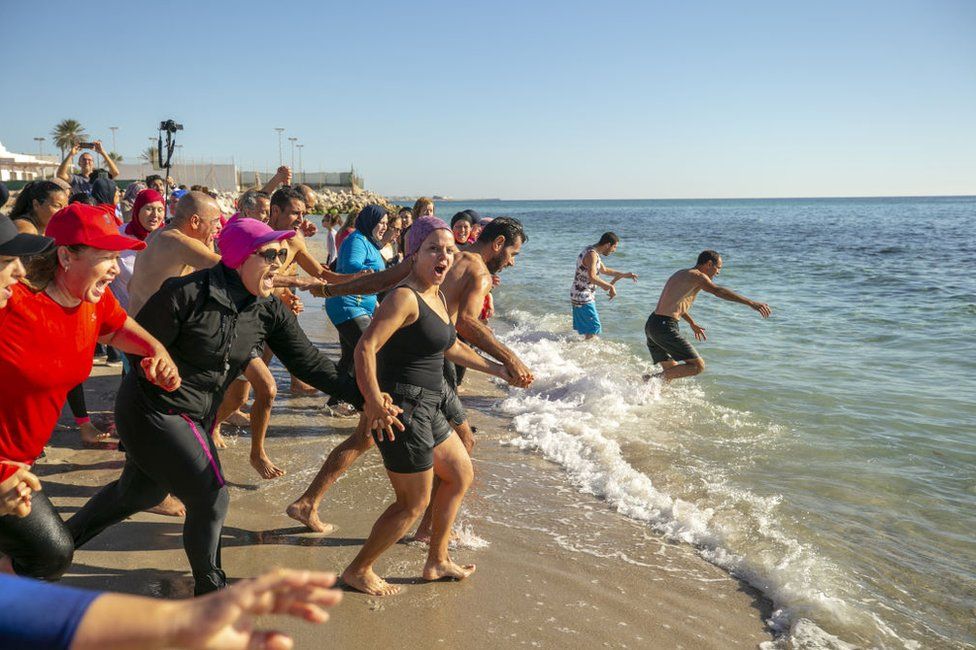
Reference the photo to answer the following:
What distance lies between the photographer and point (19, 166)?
5250 cm

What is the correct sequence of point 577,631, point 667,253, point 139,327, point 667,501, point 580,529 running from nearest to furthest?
point 139,327
point 577,631
point 580,529
point 667,501
point 667,253

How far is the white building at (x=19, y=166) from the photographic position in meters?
48.0

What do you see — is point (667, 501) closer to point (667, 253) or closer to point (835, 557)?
point (835, 557)

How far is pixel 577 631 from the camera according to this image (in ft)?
12.6

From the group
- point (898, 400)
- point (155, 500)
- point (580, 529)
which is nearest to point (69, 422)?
point (155, 500)

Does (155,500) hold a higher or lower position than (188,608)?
lower

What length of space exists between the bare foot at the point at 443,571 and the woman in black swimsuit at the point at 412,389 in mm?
206

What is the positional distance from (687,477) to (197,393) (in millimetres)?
4292

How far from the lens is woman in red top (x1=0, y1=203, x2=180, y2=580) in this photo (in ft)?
9.43

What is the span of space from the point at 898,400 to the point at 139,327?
9.23 meters

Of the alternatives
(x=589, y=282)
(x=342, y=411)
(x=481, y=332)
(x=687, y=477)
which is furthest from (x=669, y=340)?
(x=481, y=332)

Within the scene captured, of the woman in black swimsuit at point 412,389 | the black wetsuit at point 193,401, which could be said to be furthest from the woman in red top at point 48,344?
the woman in black swimsuit at point 412,389

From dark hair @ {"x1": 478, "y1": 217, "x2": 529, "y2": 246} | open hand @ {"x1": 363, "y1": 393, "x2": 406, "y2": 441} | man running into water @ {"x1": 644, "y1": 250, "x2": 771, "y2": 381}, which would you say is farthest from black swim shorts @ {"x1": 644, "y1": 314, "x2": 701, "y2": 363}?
open hand @ {"x1": 363, "y1": 393, "x2": 406, "y2": 441}

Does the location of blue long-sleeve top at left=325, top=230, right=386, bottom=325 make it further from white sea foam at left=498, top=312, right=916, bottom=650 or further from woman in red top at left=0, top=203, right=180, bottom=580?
woman in red top at left=0, top=203, right=180, bottom=580
